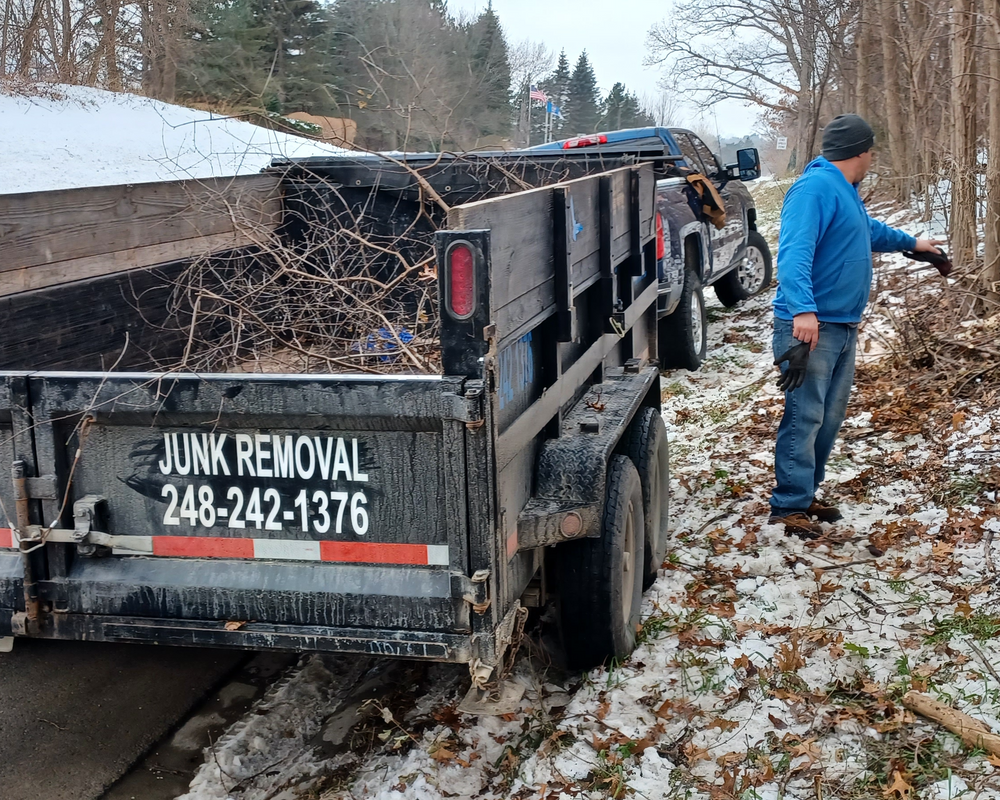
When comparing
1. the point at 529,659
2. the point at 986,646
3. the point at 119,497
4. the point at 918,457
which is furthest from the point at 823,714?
the point at 918,457

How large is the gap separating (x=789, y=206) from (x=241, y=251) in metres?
2.78

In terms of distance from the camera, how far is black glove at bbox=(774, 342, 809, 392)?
4.73 meters

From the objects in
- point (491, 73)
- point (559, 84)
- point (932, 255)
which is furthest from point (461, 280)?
point (559, 84)

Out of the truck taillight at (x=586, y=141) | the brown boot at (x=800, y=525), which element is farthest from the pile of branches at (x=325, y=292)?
the truck taillight at (x=586, y=141)

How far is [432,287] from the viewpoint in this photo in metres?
4.30

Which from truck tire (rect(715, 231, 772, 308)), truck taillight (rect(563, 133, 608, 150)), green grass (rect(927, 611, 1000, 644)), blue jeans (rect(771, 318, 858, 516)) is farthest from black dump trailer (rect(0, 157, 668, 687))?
truck tire (rect(715, 231, 772, 308))

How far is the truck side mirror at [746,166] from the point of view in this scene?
9867 millimetres

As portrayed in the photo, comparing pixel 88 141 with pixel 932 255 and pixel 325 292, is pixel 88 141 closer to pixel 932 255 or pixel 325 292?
pixel 325 292

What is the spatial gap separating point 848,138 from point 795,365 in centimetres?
115

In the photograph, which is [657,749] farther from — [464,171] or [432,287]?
[464,171]

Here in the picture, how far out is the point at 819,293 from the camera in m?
4.89

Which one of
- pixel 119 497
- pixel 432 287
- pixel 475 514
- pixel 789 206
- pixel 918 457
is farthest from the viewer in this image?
pixel 918 457

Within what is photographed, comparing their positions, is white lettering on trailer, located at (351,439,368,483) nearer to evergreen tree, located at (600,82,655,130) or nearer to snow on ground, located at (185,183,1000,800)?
snow on ground, located at (185,183,1000,800)

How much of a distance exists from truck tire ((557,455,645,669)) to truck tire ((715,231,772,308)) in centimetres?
825
